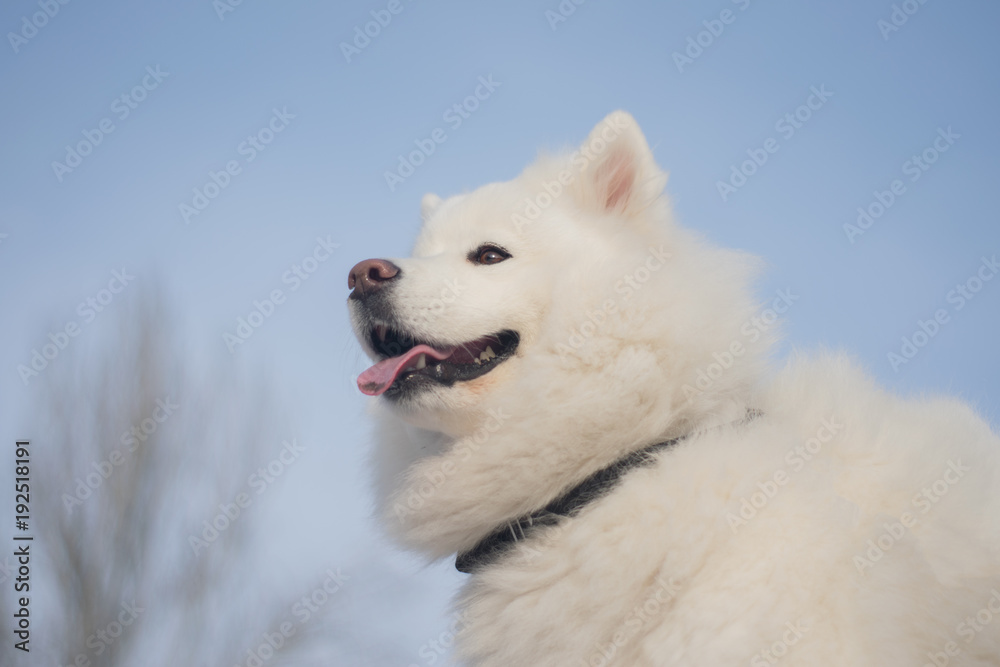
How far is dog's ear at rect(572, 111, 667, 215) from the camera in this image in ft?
12.0

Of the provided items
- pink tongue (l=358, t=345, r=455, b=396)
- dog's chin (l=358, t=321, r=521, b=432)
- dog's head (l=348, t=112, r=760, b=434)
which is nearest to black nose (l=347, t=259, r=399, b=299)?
dog's head (l=348, t=112, r=760, b=434)

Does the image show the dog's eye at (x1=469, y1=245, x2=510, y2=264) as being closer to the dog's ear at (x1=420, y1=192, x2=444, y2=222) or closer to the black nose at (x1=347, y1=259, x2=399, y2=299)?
the black nose at (x1=347, y1=259, x2=399, y2=299)

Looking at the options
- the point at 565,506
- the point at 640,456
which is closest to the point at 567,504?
the point at 565,506

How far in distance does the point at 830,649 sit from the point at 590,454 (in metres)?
1.18

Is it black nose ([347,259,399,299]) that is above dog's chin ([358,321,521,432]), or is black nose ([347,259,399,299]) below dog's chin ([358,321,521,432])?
above

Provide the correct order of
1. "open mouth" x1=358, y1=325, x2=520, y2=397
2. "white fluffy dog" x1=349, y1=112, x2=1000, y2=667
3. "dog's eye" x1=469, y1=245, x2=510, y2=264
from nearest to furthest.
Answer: "white fluffy dog" x1=349, y1=112, x2=1000, y2=667
"open mouth" x1=358, y1=325, x2=520, y2=397
"dog's eye" x1=469, y1=245, x2=510, y2=264

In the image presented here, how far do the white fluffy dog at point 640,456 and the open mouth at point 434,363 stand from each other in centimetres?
1

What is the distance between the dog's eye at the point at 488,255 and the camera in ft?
12.0

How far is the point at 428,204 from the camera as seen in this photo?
4711mm

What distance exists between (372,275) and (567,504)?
1495 mm

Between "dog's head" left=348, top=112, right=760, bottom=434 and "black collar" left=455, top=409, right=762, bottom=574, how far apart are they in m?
0.48

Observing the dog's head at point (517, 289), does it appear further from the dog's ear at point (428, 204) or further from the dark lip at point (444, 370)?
the dog's ear at point (428, 204)

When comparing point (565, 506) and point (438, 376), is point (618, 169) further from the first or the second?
point (565, 506)

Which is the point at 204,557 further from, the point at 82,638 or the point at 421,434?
the point at 421,434
